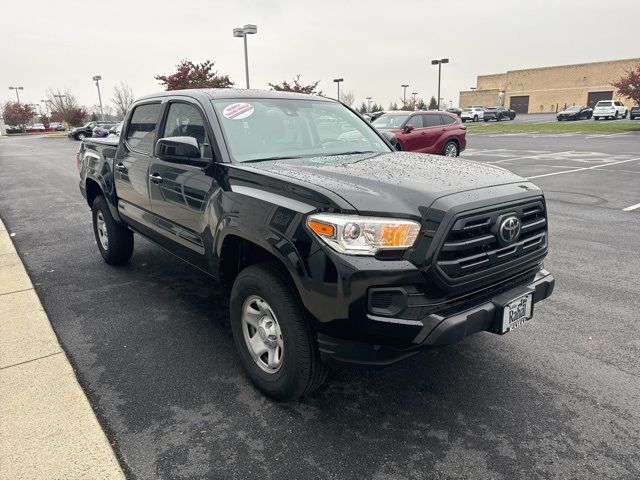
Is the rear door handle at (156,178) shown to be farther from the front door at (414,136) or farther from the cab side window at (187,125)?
the front door at (414,136)

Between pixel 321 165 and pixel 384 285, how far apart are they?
1.11m

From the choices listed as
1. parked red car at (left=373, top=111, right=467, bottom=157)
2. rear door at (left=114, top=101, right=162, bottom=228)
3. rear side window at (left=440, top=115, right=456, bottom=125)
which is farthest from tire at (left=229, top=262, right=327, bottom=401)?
rear side window at (left=440, top=115, right=456, bottom=125)

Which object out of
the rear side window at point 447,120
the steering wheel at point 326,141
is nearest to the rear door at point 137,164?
the steering wheel at point 326,141

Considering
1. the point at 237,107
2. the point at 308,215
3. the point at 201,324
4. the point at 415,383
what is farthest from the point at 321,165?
the point at 201,324

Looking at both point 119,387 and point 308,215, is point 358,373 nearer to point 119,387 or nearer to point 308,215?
point 308,215

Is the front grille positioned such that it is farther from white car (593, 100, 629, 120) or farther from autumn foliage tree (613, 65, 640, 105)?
white car (593, 100, 629, 120)

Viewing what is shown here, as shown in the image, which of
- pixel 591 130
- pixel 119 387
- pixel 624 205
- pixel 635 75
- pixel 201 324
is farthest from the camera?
pixel 635 75

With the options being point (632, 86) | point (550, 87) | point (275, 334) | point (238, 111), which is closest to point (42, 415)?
point (275, 334)

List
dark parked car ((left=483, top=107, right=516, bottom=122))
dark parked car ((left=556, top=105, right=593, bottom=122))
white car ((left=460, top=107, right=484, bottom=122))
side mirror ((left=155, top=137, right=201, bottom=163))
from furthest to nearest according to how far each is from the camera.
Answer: white car ((left=460, top=107, right=484, bottom=122)) → dark parked car ((left=483, top=107, right=516, bottom=122)) → dark parked car ((left=556, top=105, right=593, bottom=122)) → side mirror ((left=155, top=137, right=201, bottom=163))

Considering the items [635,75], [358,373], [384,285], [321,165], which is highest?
[635,75]

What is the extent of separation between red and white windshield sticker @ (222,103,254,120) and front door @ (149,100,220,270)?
0.18 meters

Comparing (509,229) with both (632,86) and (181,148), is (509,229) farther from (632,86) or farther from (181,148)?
(632,86)

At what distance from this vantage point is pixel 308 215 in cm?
249

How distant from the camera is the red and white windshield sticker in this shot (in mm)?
3537
